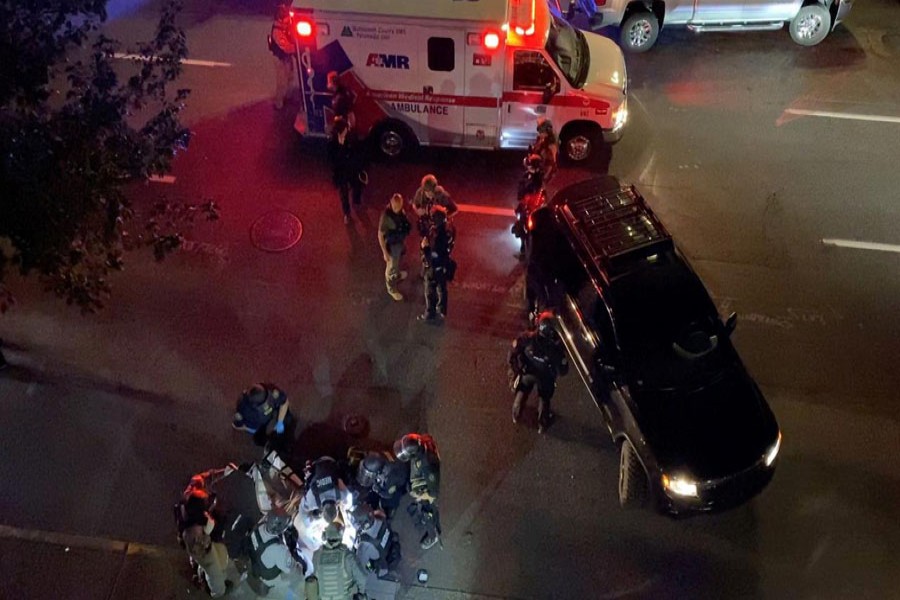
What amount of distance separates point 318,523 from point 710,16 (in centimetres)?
1148

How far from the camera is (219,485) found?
304 inches

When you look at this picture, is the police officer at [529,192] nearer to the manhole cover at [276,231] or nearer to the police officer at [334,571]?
the manhole cover at [276,231]

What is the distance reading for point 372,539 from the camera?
20.1 ft

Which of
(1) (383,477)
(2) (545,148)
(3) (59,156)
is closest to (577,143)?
(2) (545,148)

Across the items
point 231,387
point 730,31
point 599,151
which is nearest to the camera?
point 231,387

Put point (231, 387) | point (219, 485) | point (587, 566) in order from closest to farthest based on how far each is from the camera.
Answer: point (587, 566)
point (219, 485)
point (231, 387)

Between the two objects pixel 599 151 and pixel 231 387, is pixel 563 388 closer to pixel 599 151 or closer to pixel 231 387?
pixel 231 387

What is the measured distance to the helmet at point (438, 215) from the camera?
27.1 feet

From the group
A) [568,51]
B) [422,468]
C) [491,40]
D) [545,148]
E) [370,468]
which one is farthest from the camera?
[568,51]

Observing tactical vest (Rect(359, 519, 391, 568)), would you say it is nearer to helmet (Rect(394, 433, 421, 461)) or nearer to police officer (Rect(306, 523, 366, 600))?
police officer (Rect(306, 523, 366, 600))

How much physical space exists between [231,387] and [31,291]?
308 centimetres

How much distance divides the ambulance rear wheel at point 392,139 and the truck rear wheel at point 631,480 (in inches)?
224

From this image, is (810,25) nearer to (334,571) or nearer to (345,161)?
(345,161)

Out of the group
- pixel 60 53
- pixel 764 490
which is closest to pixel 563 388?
pixel 764 490
